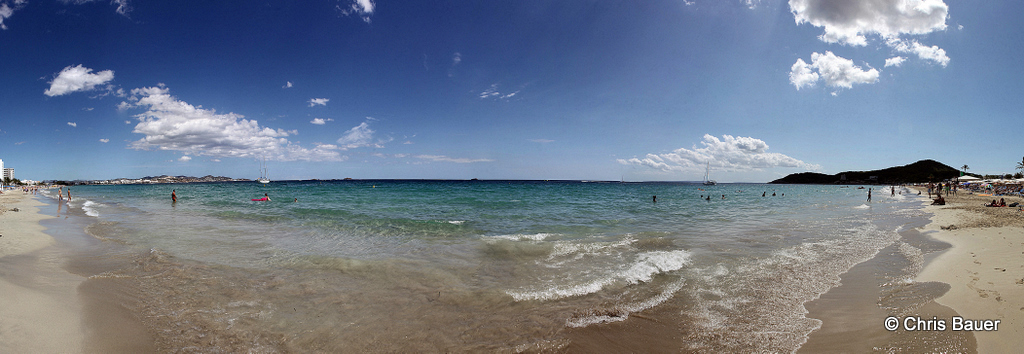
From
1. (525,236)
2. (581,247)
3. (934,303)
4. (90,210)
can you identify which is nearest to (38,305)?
(525,236)

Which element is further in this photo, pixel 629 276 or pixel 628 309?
pixel 629 276

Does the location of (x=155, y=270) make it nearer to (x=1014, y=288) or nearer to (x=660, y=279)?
(x=660, y=279)

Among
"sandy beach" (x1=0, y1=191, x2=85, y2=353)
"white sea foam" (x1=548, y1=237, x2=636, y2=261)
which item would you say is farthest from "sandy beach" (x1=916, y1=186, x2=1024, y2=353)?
"sandy beach" (x1=0, y1=191, x2=85, y2=353)

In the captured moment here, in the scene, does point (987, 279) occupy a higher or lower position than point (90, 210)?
higher

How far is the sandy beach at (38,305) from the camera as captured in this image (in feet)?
14.1

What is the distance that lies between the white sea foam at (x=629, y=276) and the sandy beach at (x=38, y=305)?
21.2 ft

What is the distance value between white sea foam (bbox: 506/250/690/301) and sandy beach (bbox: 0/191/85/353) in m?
6.47

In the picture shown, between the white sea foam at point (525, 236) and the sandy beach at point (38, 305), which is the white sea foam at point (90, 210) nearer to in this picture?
the sandy beach at point (38, 305)

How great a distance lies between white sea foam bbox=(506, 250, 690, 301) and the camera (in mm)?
6609

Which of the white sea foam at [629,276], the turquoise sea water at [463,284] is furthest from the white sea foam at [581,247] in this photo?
the white sea foam at [629,276]

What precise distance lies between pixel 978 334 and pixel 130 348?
449 inches

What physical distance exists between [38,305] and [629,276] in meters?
10.7

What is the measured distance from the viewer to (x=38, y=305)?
5414mm

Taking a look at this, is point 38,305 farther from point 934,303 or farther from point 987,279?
point 987,279
